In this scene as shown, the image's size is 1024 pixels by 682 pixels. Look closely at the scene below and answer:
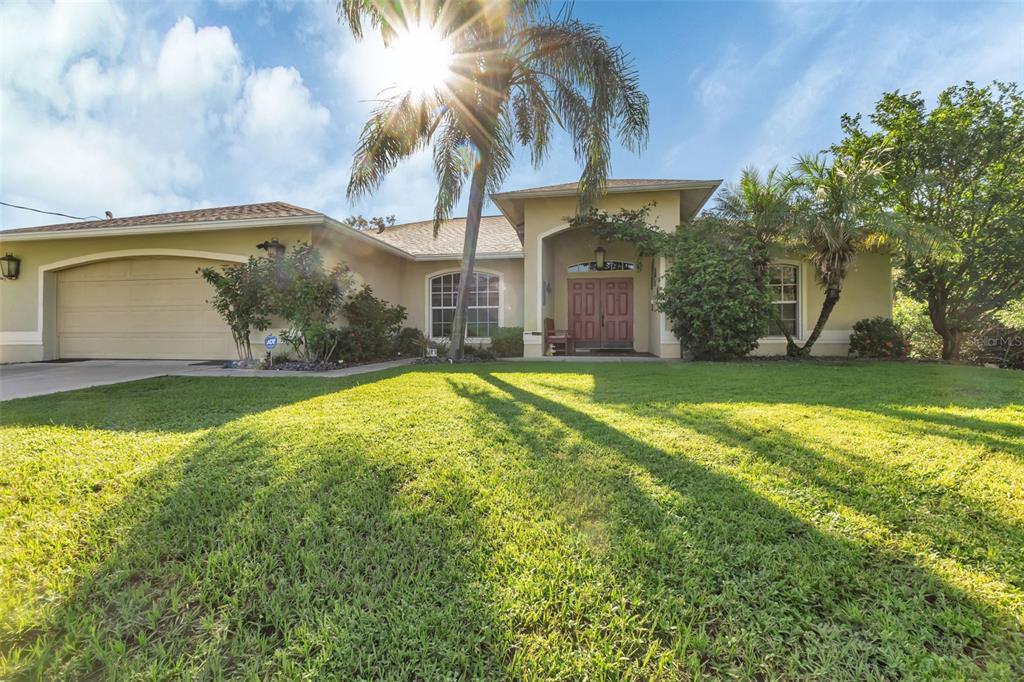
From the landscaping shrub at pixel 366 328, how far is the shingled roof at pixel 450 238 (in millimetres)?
2456

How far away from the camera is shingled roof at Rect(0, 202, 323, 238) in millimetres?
8641

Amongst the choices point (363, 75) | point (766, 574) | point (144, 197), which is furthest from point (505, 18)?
point (144, 197)

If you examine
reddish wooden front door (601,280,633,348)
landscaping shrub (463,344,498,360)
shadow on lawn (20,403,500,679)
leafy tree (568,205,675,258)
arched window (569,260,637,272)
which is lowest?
shadow on lawn (20,403,500,679)

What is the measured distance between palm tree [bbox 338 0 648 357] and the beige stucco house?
1.60 meters

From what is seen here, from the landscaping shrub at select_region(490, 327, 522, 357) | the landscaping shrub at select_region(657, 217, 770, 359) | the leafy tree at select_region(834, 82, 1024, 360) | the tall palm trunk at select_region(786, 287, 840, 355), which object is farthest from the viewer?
the landscaping shrub at select_region(490, 327, 522, 357)

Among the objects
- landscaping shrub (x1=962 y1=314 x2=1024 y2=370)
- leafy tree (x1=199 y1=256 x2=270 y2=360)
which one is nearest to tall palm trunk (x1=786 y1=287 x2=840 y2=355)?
landscaping shrub (x1=962 y1=314 x2=1024 y2=370)

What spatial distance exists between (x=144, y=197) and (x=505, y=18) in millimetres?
18389

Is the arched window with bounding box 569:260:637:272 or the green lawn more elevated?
the arched window with bounding box 569:260:637:272

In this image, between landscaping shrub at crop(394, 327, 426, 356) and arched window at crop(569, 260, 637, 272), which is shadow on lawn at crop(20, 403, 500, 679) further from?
arched window at crop(569, 260, 637, 272)

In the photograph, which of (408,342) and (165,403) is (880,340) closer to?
(408,342)

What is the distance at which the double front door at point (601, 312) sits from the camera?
12.2 meters

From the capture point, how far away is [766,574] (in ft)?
5.28

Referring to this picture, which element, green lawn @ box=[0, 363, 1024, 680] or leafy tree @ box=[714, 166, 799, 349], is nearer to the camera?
green lawn @ box=[0, 363, 1024, 680]

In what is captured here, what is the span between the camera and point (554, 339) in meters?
10.6
